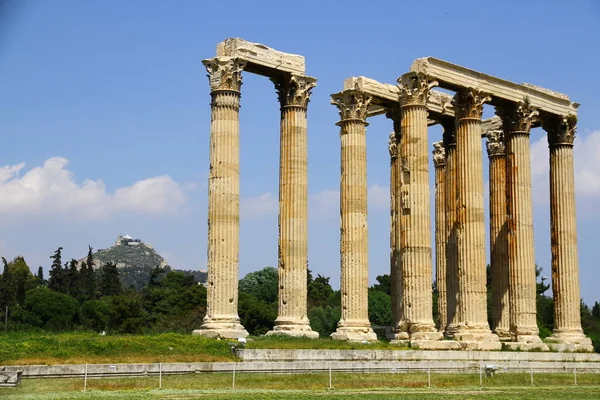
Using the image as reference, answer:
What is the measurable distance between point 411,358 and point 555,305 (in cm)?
1926

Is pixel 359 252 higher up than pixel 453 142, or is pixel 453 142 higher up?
pixel 453 142

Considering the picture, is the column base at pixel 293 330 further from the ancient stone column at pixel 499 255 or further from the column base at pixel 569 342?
the column base at pixel 569 342

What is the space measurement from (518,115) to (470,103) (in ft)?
17.2

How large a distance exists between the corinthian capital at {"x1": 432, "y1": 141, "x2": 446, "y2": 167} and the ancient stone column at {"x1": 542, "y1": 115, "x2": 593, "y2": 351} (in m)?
8.40

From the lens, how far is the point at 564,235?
232ft

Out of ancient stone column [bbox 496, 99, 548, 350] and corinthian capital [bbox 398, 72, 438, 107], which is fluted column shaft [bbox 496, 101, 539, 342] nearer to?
ancient stone column [bbox 496, 99, 548, 350]

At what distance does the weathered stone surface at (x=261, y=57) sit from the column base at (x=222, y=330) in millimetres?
14882

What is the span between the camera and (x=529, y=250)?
6744 cm

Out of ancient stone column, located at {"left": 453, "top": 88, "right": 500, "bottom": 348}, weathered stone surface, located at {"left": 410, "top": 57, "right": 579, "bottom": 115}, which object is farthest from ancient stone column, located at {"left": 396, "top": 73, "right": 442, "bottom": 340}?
ancient stone column, located at {"left": 453, "top": 88, "right": 500, "bottom": 348}

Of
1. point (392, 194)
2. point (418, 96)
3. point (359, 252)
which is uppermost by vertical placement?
point (418, 96)

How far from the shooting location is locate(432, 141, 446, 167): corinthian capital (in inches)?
3034

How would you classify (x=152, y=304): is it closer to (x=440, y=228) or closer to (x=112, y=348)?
(x=440, y=228)

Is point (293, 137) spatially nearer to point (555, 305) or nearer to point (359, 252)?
point (359, 252)

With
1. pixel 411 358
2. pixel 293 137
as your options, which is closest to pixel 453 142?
pixel 293 137
